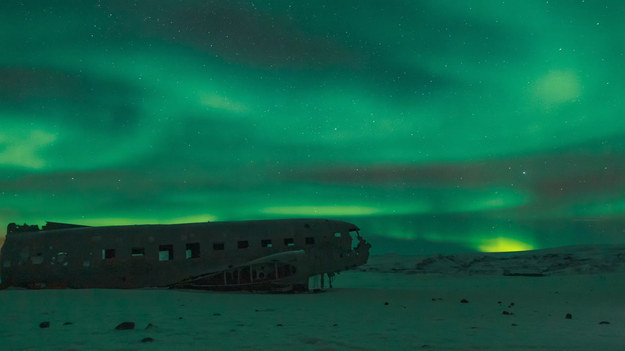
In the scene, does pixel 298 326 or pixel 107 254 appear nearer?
pixel 298 326

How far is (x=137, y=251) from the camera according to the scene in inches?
1286

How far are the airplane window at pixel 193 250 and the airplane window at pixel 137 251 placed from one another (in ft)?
9.34

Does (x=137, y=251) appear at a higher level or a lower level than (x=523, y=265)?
higher

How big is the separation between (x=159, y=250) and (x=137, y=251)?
1.44 metres

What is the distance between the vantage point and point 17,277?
109 ft

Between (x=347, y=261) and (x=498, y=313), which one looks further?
(x=347, y=261)

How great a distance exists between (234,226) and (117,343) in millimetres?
22638

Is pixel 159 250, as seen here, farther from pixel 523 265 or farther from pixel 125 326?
pixel 523 265

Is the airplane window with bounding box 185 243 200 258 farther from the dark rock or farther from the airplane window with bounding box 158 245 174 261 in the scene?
the dark rock

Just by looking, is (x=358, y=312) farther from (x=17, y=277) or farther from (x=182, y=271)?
(x=17, y=277)

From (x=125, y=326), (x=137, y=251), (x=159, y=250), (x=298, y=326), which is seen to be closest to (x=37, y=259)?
(x=137, y=251)

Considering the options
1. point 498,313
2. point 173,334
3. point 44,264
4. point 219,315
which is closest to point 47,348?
point 173,334

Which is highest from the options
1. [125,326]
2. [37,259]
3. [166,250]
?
[166,250]

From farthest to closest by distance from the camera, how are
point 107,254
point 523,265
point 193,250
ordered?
point 523,265
point 107,254
point 193,250
